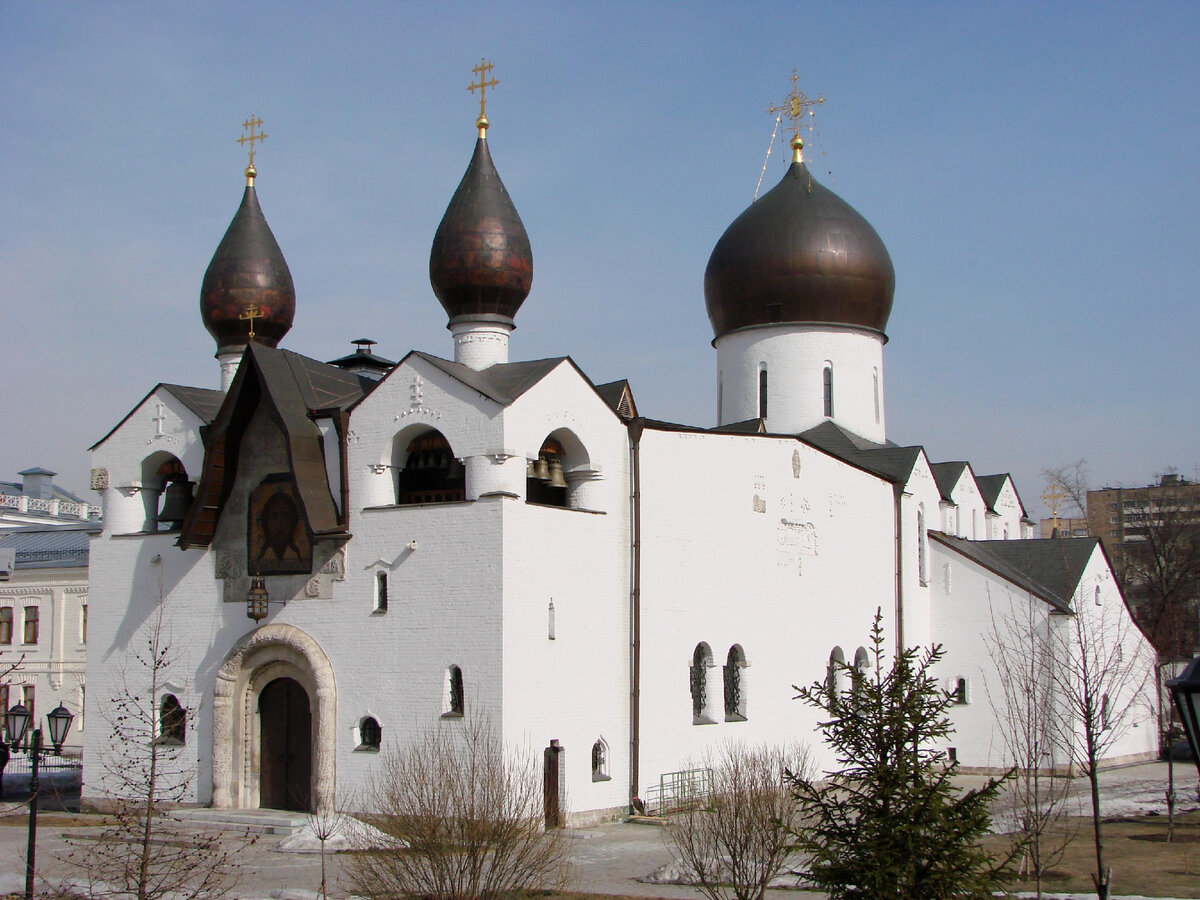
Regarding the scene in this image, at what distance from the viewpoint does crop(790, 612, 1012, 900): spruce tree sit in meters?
8.29

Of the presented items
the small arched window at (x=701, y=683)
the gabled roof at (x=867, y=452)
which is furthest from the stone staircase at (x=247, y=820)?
the gabled roof at (x=867, y=452)

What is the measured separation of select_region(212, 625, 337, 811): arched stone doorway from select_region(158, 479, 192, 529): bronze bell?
292 cm

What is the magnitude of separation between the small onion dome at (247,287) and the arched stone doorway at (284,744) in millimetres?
6086

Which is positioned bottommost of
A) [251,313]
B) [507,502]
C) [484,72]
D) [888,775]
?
[888,775]

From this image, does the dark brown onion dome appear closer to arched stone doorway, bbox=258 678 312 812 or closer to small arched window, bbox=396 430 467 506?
small arched window, bbox=396 430 467 506

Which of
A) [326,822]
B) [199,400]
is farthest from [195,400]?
[326,822]

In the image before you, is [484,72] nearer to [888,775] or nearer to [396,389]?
[396,389]

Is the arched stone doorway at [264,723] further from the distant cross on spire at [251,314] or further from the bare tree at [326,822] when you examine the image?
the distant cross on spire at [251,314]

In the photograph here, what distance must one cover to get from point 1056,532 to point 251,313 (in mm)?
18649

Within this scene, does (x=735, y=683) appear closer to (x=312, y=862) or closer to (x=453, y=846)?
(x=312, y=862)

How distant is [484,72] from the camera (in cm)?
2019

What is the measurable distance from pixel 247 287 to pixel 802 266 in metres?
11.2

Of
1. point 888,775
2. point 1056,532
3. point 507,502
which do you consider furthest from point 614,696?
point 1056,532

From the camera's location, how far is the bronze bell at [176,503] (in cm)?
2111
